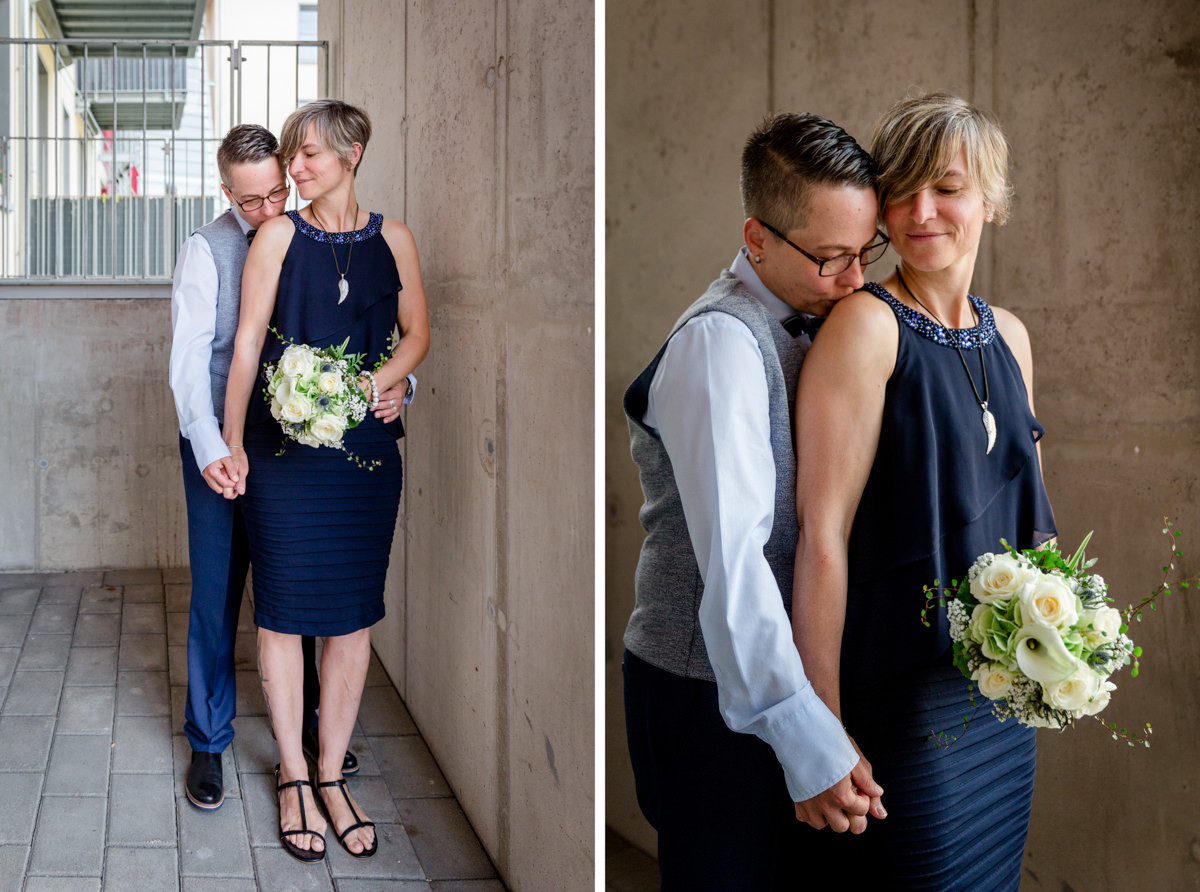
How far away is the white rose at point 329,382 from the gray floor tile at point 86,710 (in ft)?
5.61

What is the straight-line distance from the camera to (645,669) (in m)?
1.77

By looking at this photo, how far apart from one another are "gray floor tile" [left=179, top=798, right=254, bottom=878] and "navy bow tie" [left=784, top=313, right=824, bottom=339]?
2.07 meters

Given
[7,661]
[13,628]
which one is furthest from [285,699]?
[13,628]

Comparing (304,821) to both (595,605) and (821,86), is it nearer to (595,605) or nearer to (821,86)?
(595,605)

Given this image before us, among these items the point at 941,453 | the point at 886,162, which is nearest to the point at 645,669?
the point at 941,453

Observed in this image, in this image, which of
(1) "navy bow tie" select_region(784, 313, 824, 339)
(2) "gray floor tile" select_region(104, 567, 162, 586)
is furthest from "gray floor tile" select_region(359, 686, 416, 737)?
(1) "navy bow tie" select_region(784, 313, 824, 339)

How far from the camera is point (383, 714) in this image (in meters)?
3.74

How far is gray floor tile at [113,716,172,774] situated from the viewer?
3.15 metres

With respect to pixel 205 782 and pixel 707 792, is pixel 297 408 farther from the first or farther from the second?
pixel 707 792

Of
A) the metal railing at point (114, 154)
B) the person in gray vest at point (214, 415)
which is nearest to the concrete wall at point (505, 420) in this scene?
the person in gray vest at point (214, 415)

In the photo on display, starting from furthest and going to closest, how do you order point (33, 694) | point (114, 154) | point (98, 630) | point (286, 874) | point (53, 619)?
point (114, 154) < point (53, 619) < point (98, 630) < point (33, 694) < point (286, 874)

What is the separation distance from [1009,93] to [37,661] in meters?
4.20

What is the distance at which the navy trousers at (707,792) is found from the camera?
1.66 metres

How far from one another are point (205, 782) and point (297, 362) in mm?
1374
